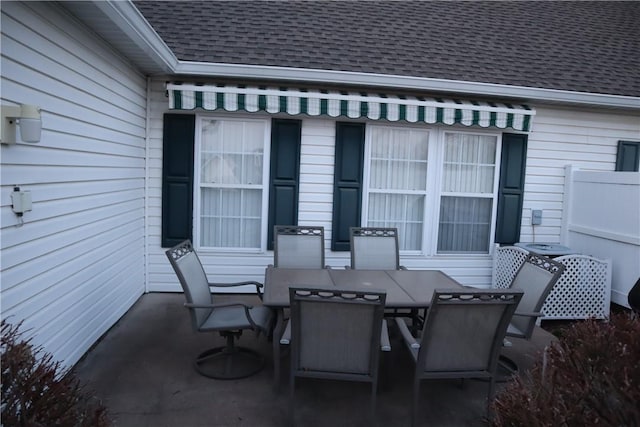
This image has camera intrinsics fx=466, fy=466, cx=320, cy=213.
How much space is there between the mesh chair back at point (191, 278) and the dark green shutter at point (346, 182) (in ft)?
7.36

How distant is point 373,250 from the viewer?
5.03 metres

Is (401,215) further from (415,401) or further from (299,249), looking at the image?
(415,401)

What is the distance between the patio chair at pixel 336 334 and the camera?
107 inches

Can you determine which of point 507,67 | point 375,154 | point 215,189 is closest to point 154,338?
point 215,189

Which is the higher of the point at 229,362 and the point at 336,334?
the point at 336,334

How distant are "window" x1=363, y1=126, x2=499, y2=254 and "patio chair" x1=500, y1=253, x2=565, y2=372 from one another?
7.01ft

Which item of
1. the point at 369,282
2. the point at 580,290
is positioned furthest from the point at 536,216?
the point at 369,282

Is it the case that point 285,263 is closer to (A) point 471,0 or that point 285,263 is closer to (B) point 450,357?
(B) point 450,357

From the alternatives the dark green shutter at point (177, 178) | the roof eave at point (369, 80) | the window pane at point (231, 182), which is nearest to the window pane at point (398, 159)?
the roof eave at point (369, 80)

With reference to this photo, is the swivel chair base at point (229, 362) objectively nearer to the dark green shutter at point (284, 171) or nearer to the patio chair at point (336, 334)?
the patio chair at point (336, 334)

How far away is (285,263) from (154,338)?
144 centimetres

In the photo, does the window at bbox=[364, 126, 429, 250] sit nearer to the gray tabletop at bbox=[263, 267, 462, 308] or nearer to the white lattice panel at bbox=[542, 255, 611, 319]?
the gray tabletop at bbox=[263, 267, 462, 308]

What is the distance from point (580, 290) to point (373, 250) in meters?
2.42

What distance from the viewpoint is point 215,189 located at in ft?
18.7
